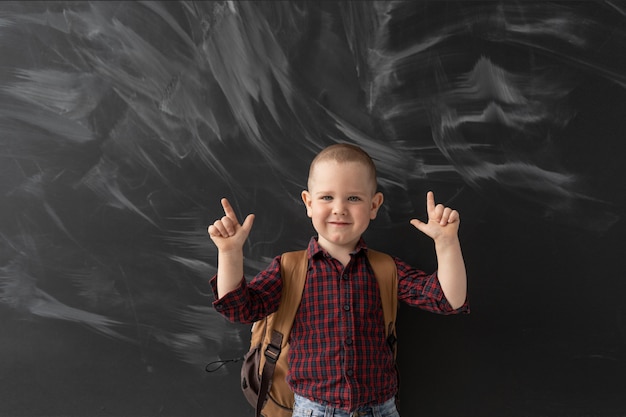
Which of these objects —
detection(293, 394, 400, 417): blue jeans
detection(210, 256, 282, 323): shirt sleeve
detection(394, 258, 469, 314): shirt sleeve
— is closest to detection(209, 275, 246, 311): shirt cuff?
detection(210, 256, 282, 323): shirt sleeve

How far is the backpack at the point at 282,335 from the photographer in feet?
5.01

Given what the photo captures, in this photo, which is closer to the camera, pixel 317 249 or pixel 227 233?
pixel 227 233

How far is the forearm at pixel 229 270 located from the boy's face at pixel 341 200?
26 centimetres

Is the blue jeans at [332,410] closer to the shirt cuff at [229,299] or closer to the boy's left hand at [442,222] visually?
the shirt cuff at [229,299]

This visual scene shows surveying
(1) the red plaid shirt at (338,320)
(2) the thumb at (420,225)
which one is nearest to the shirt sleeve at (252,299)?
(1) the red plaid shirt at (338,320)

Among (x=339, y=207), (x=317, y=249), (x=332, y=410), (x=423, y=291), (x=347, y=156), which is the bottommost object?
(x=332, y=410)

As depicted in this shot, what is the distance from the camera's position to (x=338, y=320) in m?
1.47

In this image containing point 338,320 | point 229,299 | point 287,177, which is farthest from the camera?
point 287,177

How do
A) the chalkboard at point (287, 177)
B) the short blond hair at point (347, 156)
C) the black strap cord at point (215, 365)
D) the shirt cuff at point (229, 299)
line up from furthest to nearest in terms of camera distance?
the black strap cord at point (215, 365)
the chalkboard at point (287, 177)
the short blond hair at point (347, 156)
the shirt cuff at point (229, 299)

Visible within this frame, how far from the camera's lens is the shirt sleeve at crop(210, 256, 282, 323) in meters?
1.37

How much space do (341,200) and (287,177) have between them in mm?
379

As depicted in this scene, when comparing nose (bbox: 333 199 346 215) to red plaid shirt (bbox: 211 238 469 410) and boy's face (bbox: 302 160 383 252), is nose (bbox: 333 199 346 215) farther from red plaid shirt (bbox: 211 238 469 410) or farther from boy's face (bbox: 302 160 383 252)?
red plaid shirt (bbox: 211 238 469 410)

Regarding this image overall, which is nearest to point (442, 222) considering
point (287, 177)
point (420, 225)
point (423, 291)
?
point (420, 225)

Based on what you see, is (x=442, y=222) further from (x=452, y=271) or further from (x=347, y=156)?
(x=347, y=156)
